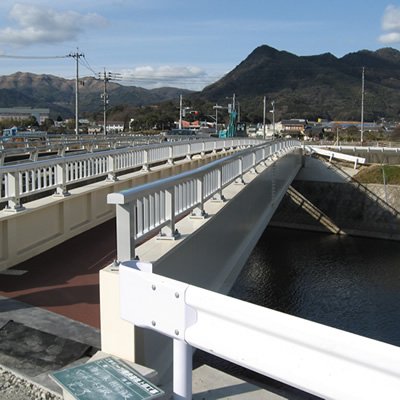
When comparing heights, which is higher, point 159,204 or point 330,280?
point 159,204

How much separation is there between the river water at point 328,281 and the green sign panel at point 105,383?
35.0 ft

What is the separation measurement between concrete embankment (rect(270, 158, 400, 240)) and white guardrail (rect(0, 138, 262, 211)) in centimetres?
1784

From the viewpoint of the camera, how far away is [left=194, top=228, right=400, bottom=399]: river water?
20859 millimetres

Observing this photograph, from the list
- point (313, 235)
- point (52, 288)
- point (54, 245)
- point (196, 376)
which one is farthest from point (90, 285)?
A: point (313, 235)

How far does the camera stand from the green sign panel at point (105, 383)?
295cm

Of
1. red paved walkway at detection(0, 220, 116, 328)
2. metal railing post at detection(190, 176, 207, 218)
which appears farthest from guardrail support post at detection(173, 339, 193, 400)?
metal railing post at detection(190, 176, 207, 218)

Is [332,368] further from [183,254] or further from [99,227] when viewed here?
[99,227]

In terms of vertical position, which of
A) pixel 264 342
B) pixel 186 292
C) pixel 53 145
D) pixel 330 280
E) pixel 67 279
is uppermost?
pixel 53 145

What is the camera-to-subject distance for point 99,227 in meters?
9.54

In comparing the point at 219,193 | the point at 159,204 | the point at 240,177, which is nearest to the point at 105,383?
the point at 159,204

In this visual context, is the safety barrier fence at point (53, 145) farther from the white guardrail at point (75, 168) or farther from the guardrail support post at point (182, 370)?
the guardrail support post at point (182, 370)

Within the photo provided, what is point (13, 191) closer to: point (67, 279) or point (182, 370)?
point (67, 279)

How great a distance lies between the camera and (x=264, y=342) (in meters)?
2.37

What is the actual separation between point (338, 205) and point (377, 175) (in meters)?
4.54
